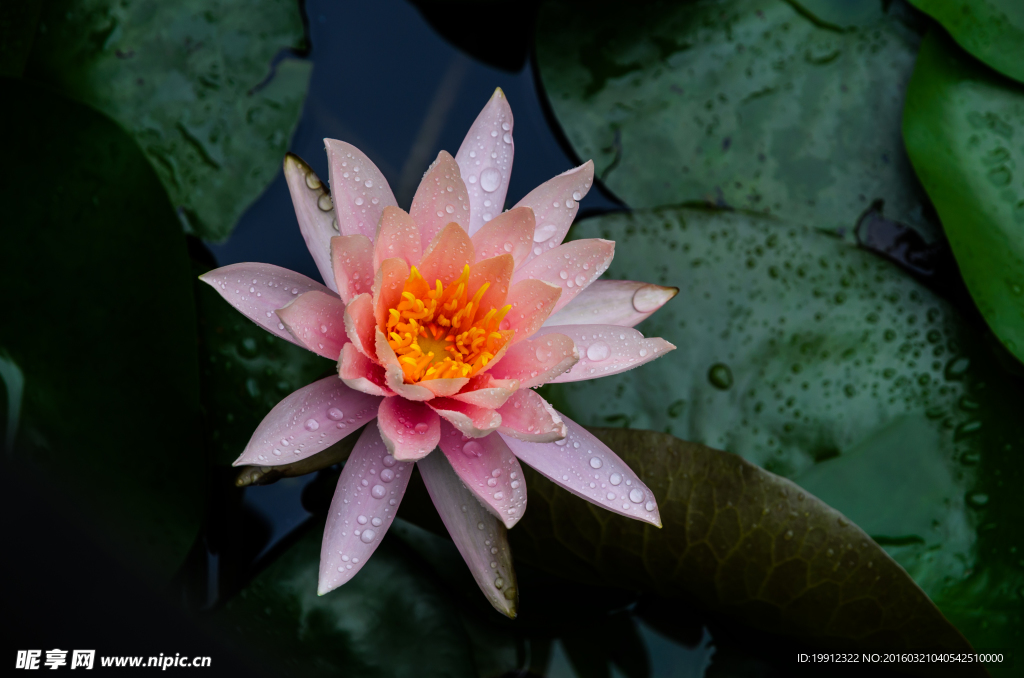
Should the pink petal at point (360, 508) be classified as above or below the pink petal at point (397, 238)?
below

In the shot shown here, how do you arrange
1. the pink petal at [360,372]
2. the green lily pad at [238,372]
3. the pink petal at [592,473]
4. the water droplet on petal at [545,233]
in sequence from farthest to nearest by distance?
the green lily pad at [238,372] → the water droplet on petal at [545,233] → the pink petal at [592,473] → the pink petal at [360,372]

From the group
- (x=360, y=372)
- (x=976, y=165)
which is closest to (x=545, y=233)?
(x=360, y=372)

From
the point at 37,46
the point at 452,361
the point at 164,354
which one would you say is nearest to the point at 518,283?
the point at 452,361

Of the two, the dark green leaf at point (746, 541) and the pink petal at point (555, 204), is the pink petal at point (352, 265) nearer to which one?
the pink petal at point (555, 204)

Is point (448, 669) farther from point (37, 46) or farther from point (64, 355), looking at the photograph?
point (37, 46)

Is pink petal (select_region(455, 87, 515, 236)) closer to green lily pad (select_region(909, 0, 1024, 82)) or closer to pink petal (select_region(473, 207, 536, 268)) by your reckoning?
pink petal (select_region(473, 207, 536, 268))

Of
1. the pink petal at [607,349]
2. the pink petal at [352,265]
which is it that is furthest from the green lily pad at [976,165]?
the pink petal at [352,265]
